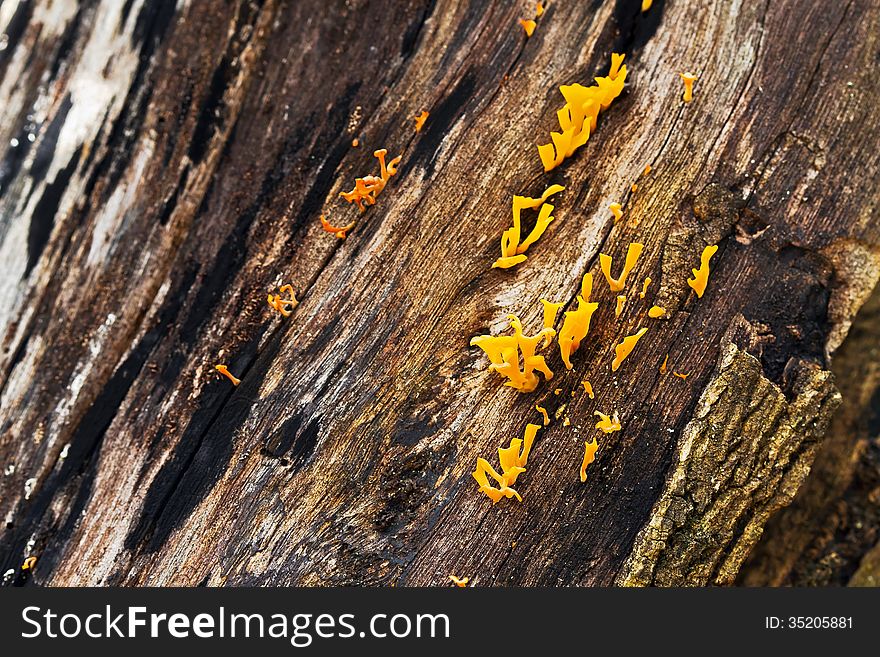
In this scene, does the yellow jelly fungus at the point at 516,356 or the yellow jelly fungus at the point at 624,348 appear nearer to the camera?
the yellow jelly fungus at the point at 516,356

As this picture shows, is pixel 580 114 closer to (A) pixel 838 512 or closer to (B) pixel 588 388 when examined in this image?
(B) pixel 588 388

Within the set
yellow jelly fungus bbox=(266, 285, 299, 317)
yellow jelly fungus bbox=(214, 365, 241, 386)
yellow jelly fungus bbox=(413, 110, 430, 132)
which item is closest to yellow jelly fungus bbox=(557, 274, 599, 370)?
yellow jelly fungus bbox=(413, 110, 430, 132)

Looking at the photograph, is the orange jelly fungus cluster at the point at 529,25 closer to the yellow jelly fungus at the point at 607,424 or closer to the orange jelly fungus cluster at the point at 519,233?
the orange jelly fungus cluster at the point at 519,233

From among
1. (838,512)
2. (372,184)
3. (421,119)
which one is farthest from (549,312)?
(838,512)

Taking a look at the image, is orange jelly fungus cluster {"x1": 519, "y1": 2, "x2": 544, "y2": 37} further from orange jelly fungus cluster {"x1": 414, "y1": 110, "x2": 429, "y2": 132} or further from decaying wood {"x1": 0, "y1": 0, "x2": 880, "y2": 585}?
orange jelly fungus cluster {"x1": 414, "y1": 110, "x2": 429, "y2": 132}

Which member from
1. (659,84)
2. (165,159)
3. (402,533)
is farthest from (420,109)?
(402,533)

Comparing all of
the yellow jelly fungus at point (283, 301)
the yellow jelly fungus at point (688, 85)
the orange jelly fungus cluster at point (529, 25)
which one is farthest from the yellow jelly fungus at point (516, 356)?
the orange jelly fungus cluster at point (529, 25)

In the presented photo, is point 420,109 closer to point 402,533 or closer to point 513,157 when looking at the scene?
point 513,157
